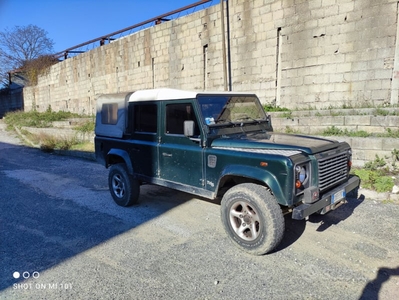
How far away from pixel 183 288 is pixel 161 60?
1287cm

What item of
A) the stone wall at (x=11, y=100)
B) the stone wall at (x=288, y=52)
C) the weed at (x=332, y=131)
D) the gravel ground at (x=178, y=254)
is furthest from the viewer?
the stone wall at (x=11, y=100)

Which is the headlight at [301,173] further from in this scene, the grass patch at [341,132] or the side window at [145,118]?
the grass patch at [341,132]

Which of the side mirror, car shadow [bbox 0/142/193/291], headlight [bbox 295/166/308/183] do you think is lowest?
car shadow [bbox 0/142/193/291]

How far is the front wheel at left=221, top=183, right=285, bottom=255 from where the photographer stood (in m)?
3.15

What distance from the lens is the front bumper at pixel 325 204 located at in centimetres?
300

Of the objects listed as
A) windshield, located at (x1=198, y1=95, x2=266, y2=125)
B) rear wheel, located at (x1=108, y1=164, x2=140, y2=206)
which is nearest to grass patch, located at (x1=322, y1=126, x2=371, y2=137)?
windshield, located at (x1=198, y1=95, x2=266, y2=125)

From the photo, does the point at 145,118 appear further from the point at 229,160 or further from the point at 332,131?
the point at 332,131

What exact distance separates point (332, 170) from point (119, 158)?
3.54 meters

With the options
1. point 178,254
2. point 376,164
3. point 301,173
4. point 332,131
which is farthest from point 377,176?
point 178,254

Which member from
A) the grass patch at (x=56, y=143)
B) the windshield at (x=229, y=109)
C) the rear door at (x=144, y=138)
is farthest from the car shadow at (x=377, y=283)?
the grass patch at (x=56, y=143)

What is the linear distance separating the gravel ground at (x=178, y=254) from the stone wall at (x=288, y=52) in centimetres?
442

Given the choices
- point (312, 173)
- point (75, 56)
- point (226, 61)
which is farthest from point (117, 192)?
point (75, 56)

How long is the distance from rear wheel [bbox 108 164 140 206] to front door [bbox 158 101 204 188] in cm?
81

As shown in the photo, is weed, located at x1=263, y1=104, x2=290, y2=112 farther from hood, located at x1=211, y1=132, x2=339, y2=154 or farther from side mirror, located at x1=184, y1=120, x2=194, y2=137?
side mirror, located at x1=184, y1=120, x2=194, y2=137
